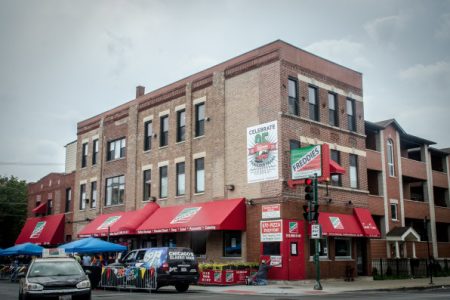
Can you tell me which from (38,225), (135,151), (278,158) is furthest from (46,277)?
(38,225)

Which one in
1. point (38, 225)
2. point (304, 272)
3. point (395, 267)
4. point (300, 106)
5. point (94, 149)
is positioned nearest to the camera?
point (304, 272)

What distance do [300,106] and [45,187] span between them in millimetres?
28658

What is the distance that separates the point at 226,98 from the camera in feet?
102

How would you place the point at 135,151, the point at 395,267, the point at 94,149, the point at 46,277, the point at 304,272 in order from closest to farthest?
1. the point at 46,277
2. the point at 304,272
3. the point at 395,267
4. the point at 135,151
5. the point at 94,149

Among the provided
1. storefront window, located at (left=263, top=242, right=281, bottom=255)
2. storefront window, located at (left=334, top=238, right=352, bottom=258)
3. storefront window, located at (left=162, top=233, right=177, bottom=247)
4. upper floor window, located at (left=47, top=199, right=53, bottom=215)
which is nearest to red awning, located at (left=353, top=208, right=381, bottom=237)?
storefront window, located at (left=334, top=238, right=352, bottom=258)

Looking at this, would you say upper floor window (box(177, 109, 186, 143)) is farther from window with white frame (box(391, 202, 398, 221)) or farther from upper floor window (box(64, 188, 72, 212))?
window with white frame (box(391, 202, 398, 221))

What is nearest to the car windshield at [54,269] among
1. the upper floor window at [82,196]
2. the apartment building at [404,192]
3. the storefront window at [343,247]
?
the storefront window at [343,247]

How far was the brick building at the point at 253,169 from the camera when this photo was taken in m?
27.4

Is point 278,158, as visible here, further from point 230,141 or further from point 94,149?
point 94,149

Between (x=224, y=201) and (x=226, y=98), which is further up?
(x=226, y=98)

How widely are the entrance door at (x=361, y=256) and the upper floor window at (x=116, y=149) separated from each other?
18.0 m

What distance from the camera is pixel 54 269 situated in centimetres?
1623

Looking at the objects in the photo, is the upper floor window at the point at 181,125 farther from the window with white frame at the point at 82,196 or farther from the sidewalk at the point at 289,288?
the window with white frame at the point at 82,196

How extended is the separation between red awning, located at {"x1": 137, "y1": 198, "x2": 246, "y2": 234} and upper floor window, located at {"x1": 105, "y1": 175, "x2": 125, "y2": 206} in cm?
587
